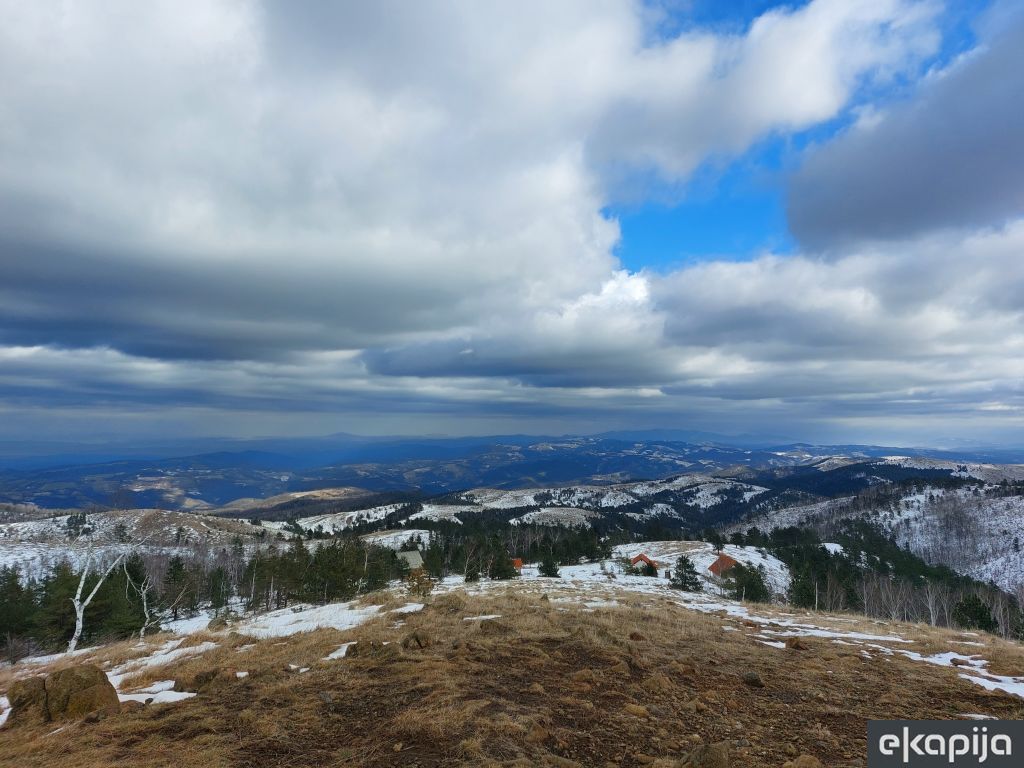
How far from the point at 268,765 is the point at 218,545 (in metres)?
196

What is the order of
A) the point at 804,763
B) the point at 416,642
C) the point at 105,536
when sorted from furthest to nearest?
the point at 105,536 < the point at 416,642 < the point at 804,763

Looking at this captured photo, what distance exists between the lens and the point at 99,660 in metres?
16.8

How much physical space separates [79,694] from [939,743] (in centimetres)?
1693

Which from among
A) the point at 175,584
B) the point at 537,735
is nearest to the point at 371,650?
the point at 537,735

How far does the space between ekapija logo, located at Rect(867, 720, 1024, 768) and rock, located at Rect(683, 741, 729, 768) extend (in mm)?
2585

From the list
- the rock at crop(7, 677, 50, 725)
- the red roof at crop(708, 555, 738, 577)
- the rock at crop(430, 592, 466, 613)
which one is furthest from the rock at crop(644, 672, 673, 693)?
the red roof at crop(708, 555, 738, 577)

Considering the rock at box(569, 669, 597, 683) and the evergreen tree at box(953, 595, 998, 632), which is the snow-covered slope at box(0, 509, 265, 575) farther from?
the evergreen tree at box(953, 595, 998, 632)

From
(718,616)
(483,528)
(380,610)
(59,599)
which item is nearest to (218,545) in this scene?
(483,528)

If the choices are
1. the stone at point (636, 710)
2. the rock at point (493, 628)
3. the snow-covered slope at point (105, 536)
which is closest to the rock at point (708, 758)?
the stone at point (636, 710)

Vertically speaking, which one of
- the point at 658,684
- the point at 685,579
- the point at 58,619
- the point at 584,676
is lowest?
the point at 685,579

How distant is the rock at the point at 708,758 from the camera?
703 centimetres

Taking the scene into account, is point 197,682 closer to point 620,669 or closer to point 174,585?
point 620,669

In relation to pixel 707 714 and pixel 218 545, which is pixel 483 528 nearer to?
pixel 218 545

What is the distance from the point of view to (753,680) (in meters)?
11.7
